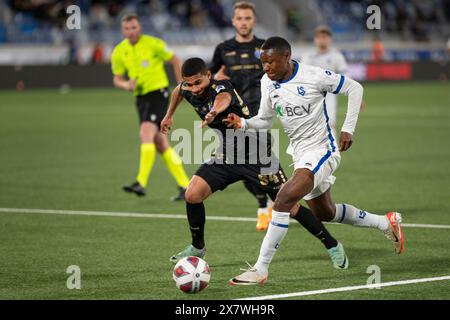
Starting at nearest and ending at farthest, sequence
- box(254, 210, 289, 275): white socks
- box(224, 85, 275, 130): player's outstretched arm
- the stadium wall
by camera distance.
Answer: box(254, 210, 289, 275): white socks < box(224, 85, 275, 130): player's outstretched arm < the stadium wall

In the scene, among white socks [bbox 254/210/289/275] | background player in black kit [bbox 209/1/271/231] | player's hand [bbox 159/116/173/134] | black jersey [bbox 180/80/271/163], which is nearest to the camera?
white socks [bbox 254/210/289/275]

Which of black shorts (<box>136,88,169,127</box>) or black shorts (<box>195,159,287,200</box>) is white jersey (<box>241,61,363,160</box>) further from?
black shorts (<box>136,88,169,127</box>)

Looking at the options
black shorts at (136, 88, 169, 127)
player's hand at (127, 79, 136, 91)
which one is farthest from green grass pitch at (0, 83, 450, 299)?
player's hand at (127, 79, 136, 91)

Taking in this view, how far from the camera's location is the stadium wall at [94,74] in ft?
122

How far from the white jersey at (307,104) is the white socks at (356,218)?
0.71 m

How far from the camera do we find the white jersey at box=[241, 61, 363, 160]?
7.93 m

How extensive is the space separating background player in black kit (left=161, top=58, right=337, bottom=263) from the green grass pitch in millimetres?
330

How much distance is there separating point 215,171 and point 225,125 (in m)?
0.45

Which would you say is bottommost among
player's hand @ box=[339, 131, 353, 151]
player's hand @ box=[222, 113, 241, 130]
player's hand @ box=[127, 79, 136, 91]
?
player's hand @ box=[339, 131, 353, 151]

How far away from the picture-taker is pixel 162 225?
1072 centimetres

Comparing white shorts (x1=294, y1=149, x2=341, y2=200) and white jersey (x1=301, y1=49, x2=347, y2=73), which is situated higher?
white jersey (x1=301, y1=49, x2=347, y2=73)

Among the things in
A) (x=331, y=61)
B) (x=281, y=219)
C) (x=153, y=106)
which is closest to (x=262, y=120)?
(x=281, y=219)
